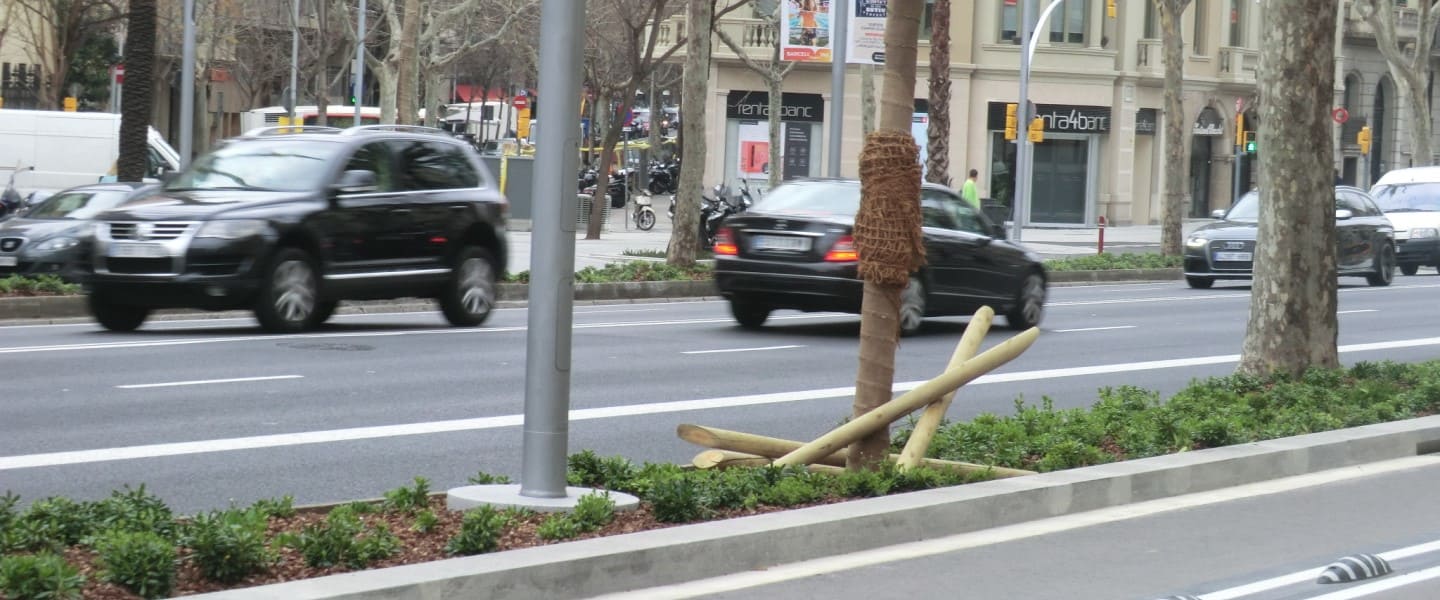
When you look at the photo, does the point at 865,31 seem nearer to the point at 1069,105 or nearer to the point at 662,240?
the point at 662,240

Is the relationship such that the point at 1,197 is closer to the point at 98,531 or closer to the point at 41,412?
the point at 41,412

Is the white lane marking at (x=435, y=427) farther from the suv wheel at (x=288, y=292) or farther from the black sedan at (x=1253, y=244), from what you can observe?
the black sedan at (x=1253, y=244)

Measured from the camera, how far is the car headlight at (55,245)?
73.2ft

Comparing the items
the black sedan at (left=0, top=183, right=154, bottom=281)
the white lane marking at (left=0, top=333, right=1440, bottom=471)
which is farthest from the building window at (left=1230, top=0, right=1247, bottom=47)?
the white lane marking at (left=0, top=333, right=1440, bottom=471)

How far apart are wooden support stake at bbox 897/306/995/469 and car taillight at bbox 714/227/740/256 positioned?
9.16 m

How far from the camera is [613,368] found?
50.4 ft

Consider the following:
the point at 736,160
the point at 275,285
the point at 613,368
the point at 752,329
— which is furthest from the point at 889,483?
the point at 736,160

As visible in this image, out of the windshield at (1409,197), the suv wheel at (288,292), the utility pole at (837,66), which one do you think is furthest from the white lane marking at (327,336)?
the windshield at (1409,197)

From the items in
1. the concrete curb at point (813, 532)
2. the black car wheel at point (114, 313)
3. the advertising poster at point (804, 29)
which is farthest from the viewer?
the advertising poster at point (804, 29)

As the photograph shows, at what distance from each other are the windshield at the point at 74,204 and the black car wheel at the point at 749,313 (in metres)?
8.10

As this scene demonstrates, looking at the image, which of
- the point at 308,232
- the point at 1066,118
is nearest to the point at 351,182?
the point at 308,232

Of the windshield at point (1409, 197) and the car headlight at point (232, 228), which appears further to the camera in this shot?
the windshield at point (1409, 197)

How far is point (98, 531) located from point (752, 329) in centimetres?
1281

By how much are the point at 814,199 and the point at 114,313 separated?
6.35 meters
